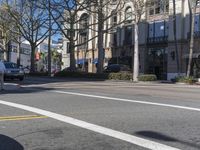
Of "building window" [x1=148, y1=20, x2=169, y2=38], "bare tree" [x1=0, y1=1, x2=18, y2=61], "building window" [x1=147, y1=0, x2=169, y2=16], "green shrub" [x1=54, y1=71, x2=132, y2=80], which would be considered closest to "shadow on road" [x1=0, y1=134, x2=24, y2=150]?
"green shrub" [x1=54, y1=71, x2=132, y2=80]

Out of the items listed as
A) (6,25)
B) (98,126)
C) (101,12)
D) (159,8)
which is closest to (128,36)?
(159,8)

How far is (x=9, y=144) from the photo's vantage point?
8516 mm

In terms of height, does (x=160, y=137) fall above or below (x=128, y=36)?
below

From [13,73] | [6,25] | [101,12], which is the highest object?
[6,25]

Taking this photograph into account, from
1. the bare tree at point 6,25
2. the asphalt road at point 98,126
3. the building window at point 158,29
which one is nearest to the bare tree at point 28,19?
the bare tree at point 6,25

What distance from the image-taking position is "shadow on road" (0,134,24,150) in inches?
323

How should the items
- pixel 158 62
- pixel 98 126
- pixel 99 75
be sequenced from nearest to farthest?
1. pixel 98 126
2. pixel 99 75
3. pixel 158 62

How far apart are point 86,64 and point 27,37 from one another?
14.6m

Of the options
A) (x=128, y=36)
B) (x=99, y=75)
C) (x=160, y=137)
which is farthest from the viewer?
(x=128, y=36)

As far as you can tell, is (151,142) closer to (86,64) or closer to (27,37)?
(27,37)

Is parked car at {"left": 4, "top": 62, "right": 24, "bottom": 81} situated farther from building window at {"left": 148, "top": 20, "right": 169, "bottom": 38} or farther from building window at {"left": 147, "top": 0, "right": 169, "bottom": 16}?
building window at {"left": 148, "top": 20, "right": 169, "bottom": 38}

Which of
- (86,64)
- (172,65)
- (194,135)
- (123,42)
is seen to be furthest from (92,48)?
(194,135)

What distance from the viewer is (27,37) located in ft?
211

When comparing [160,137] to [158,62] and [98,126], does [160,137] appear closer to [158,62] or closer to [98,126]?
[98,126]
